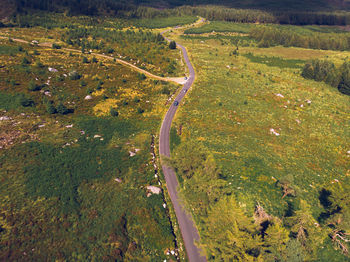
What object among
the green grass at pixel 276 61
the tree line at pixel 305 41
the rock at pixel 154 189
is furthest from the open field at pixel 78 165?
the tree line at pixel 305 41

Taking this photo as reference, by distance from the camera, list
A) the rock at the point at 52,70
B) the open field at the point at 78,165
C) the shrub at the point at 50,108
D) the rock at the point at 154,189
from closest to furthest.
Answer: the open field at the point at 78,165, the rock at the point at 154,189, the shrub at the point at 50,108, the rock at the point at 52,70

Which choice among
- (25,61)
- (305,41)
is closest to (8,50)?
(25,61)

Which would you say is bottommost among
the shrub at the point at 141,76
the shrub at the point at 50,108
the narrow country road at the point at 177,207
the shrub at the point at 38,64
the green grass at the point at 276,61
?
the narrow country road at the point at 177,207

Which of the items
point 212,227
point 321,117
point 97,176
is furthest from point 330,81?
point 97,176

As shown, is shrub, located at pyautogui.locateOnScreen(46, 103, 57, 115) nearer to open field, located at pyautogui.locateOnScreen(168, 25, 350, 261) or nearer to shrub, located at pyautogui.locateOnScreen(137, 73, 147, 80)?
shrub, located at pyautogui.locateOnScreen(137, 73, 147, 80)

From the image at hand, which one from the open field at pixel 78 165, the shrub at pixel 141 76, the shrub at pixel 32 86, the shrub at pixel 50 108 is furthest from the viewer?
the shrub at pixel 141 76

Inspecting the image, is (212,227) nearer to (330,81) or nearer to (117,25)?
(330,81)

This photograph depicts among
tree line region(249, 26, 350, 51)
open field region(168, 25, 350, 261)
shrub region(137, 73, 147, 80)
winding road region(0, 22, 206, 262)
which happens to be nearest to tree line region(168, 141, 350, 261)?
open field region(168, 25, 350, 261)

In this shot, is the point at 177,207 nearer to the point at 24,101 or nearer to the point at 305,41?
the point at 24,101

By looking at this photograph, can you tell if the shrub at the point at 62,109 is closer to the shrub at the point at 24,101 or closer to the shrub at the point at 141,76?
the shrub at the point at 24,101
